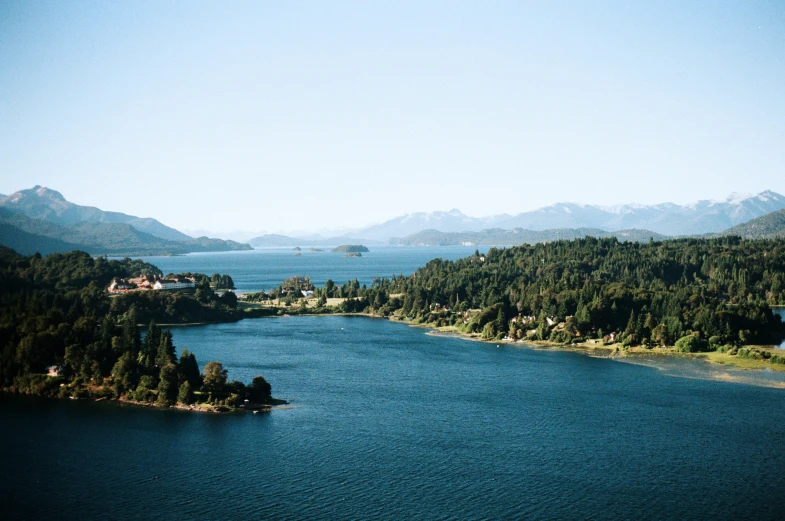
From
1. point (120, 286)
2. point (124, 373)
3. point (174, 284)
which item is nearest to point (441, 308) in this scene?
point (174, 284)

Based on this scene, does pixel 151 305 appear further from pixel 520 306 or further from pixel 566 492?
pixel 566 492

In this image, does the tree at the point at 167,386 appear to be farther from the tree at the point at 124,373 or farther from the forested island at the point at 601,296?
the forested island at the point at 601,296

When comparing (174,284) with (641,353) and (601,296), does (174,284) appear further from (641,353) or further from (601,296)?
(641,353)

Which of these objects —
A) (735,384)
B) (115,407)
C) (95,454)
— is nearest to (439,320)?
(735,384)

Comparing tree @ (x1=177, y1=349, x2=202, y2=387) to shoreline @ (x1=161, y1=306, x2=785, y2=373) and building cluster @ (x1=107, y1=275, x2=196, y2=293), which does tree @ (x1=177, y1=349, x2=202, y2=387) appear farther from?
building cluster @ (x1=107, y1=275, x2=196, y2=293)

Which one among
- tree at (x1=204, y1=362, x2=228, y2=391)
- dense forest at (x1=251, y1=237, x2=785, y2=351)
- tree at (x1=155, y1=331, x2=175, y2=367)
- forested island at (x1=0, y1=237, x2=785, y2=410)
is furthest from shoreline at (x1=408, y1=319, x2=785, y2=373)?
tree at (x1=155, y1=331, x2=175, y2=367)

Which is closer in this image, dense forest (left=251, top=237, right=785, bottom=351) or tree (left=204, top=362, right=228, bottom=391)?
tree (left=204, top=362, right=228, bottom=391)
